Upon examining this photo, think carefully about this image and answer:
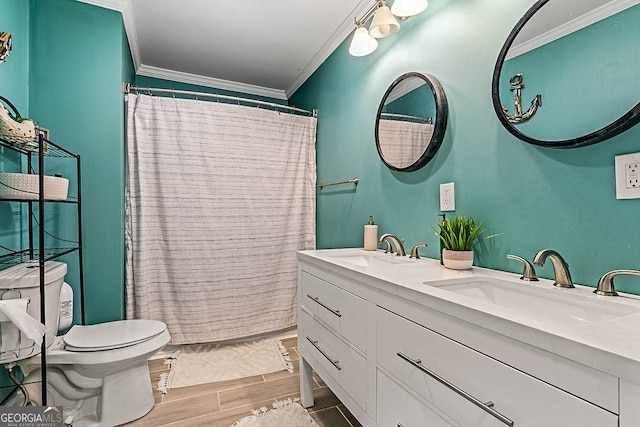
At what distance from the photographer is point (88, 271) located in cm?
204

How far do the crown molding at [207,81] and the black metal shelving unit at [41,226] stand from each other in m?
1.44

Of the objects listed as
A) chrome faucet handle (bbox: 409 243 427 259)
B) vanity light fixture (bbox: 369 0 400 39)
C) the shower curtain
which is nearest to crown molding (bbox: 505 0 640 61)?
vanity light fixture (bbox: 369 0 400 39)

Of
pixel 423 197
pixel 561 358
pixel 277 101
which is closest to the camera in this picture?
pixel 561 358

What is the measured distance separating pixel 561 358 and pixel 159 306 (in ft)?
8.10

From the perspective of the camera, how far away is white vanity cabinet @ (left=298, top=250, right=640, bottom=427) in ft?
1.74

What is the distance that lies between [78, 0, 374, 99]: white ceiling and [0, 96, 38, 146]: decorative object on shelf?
107cm

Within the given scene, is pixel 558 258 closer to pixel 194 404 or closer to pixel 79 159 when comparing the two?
pixel 194 404

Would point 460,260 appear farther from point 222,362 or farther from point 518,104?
point 222,362

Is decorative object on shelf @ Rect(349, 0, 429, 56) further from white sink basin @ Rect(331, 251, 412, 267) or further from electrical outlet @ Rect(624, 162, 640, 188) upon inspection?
white sink basin @ Rect(331, 251, 412, 267)

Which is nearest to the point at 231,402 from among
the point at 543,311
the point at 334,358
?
the point at 334,358

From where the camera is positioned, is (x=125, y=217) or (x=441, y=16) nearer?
(x=441, y=16)

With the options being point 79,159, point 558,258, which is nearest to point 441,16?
point 558,258

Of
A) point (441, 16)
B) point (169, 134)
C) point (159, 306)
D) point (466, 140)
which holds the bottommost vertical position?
point (159, 306)

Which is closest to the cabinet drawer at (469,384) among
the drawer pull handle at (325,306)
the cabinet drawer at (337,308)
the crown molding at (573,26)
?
the cabinet drawer at (337,308)
